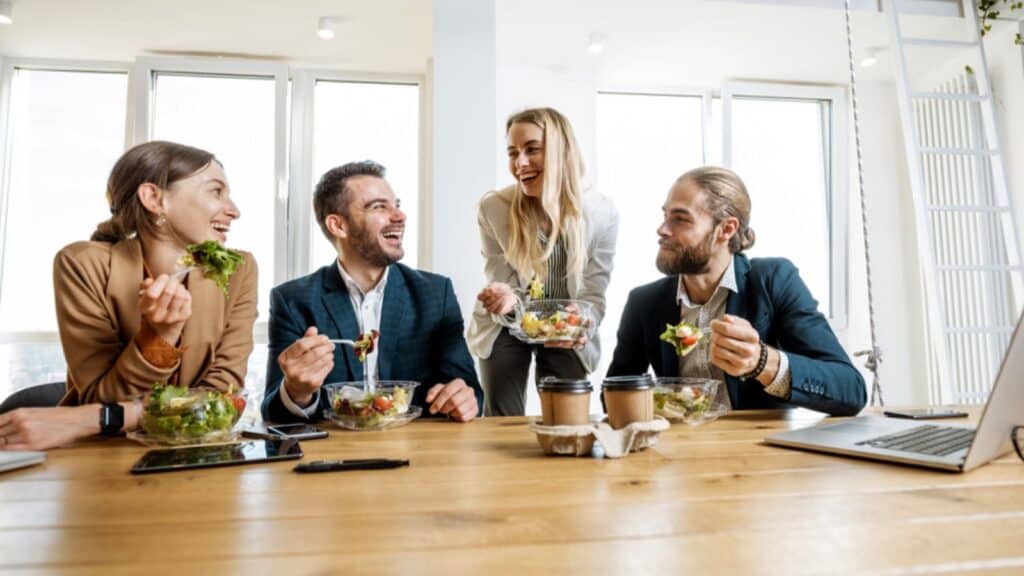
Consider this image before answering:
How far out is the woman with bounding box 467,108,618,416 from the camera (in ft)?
7.98

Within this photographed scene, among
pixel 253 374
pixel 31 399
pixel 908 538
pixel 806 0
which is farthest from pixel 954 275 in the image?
pixel 31 399

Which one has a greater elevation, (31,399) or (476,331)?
(476,331)

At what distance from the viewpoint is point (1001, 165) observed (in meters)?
3.59

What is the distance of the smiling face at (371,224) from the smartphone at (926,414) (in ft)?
4.68

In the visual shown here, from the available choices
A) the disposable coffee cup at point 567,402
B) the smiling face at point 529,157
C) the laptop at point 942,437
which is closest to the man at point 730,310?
the laptop at point 942,437

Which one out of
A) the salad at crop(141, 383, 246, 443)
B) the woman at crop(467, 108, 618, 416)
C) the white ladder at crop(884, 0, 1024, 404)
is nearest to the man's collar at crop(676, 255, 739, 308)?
the woman at crop(467, 108, 618, 416)

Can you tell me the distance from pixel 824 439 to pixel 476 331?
1.57m

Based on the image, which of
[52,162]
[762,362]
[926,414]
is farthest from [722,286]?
[52,162]

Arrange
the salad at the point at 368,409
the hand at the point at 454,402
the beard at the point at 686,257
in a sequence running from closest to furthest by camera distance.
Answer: the salad at the point at 368,409 → the hand at the point at 454,402 → the beard at the point at 686,257

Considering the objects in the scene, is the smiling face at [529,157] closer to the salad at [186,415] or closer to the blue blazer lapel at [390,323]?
the blue blazer lapel at [390,323]

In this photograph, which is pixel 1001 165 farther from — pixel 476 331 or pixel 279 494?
pixel 279 494

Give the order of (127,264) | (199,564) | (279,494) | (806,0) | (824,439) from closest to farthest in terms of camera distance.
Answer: (199,564), (279,494), (824,439), (127,264), (806,0)

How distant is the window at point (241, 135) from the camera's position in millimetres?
3967

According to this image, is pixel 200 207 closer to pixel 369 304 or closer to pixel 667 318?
pixel 369 304
